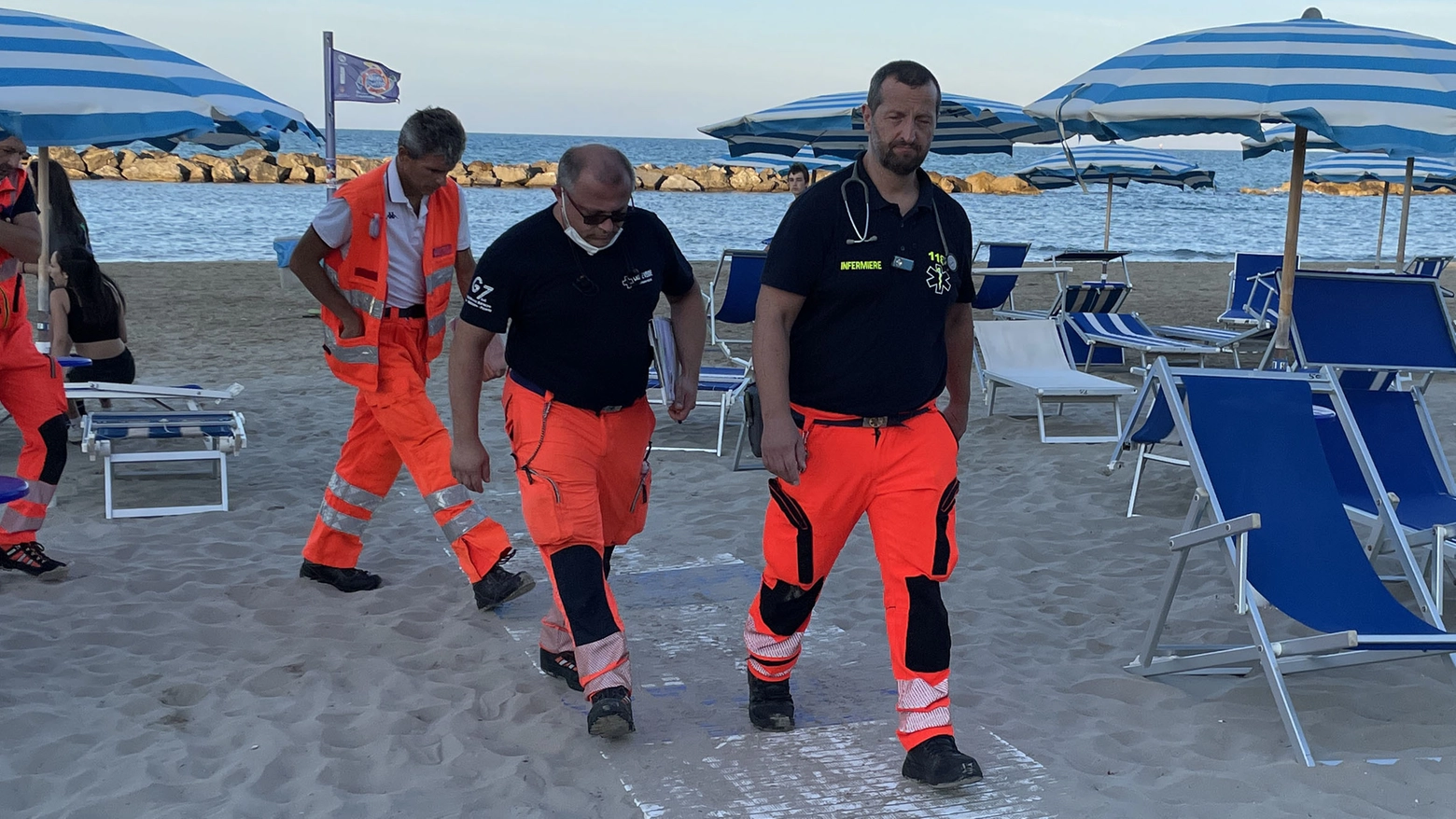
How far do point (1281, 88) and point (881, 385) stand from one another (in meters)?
2.95

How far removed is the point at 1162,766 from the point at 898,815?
74cm

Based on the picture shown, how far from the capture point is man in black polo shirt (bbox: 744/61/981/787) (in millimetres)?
3062

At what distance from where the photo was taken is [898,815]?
299 centimetres

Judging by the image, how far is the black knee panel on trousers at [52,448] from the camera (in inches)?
183

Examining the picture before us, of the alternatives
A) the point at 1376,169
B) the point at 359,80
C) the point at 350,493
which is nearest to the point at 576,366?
the point at 350,493

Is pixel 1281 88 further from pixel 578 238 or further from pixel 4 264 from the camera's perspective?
pixel 4 264

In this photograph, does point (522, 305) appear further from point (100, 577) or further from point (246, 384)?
point (246, 384)

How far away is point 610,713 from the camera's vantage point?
326 centimetres

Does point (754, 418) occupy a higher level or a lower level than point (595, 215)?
lower

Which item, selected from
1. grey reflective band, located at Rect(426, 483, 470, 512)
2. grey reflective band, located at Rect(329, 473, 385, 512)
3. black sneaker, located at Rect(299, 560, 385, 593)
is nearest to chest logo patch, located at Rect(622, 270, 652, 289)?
grey reflective band, located at Rect(426, 483, 470, 512)

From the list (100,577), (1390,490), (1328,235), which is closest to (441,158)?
(100,577)

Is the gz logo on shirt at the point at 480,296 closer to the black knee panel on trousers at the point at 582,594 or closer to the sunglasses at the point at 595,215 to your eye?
the sunglasses at the point at 595,215

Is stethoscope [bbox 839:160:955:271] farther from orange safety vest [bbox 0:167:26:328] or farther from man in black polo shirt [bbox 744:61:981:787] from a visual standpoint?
orange safety vest [bbox 0:167:26:328]

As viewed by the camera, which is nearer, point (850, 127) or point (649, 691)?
point (649, 691)
